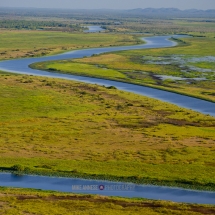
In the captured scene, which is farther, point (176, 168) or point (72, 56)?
point (72, 56)

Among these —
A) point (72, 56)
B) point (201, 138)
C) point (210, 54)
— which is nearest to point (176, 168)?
point (201, 138)

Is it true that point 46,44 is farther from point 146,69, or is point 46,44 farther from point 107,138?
point 107,138

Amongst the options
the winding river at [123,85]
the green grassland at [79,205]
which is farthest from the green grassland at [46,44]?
the green grassland at [79,205]

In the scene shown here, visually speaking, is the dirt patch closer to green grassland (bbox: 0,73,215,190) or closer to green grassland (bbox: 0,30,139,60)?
green grassland (bbox: 0,73,215,190)

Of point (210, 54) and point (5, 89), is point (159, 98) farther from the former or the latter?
point (210, 54)

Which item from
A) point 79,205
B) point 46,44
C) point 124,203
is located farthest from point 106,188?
point 46,44

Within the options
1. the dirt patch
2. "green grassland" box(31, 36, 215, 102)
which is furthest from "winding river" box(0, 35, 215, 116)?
the dirt patch
